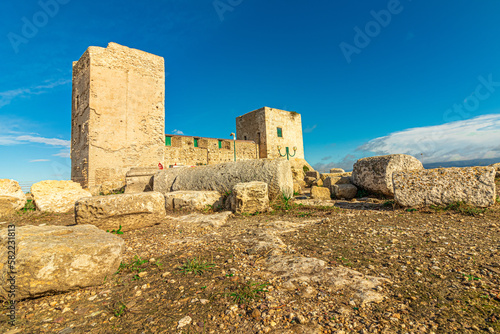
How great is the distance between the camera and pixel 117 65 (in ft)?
33.3

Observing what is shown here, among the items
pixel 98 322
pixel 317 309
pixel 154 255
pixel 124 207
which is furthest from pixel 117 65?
pixel 317 309

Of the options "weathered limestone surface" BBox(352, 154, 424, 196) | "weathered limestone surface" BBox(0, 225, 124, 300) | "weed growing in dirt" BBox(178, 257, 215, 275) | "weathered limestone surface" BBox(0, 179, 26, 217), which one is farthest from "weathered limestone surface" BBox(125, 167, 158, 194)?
"weathered limestone surface" BBox(352, 154, 424, 196)

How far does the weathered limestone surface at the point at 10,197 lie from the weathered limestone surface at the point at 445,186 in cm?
885

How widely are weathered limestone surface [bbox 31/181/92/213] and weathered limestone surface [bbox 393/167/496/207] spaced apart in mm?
7745

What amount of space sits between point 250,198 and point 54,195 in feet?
16.8

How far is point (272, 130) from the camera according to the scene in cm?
2202

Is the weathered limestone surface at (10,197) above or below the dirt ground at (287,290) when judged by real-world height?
above

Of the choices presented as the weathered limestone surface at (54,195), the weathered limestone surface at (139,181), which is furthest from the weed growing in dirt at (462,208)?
the weathered limestone surface at (54,195)

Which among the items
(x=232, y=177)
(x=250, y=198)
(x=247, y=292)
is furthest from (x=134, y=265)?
(x=232, y=177)

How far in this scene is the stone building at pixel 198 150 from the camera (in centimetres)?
1504

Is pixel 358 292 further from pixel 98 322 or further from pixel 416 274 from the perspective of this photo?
pixel 98 322

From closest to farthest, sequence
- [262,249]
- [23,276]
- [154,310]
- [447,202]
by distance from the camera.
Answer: [154,310], [23,276], [262,249], [447,202]

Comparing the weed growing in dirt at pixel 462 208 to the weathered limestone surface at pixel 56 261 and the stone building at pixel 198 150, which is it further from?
the stone building at pixel 198 150

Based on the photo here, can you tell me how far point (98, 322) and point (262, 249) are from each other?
155 centimetres
